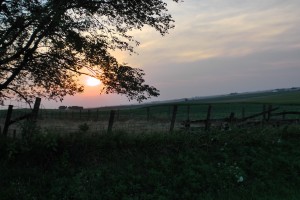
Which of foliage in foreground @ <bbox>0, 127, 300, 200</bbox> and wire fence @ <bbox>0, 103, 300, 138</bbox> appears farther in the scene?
wire fence @ <bbox>0, 103, 300, 138</bbox>

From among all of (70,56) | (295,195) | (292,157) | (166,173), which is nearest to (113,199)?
(166,173)

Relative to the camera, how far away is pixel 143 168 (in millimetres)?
11305

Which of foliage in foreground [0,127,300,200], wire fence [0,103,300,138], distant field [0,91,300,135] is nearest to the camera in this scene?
foliage in foreground [0,127,300,200]

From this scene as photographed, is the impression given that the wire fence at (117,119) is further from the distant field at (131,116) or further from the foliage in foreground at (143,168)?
the foliage in foreground at (143,168)

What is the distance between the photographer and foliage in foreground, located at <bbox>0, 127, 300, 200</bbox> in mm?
9938

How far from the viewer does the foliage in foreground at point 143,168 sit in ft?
32.6

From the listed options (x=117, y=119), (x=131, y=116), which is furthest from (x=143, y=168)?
(x=131, y=116)

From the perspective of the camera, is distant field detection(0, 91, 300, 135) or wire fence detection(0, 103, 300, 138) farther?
distant field detection(0, 91, 300, 135)

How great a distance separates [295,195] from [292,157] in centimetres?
319

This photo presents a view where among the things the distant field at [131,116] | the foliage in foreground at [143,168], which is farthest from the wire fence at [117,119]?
the foliage in foreground at [143,168]

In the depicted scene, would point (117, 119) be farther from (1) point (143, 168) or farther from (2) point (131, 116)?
(1) point (143, 168)

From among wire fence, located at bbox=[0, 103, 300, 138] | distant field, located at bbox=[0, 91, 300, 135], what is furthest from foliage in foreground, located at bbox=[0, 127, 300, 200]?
distant field, located at bbox=[0, 91, 300, 135]

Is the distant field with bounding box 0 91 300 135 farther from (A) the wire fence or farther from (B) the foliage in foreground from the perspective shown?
(B) the foliage in foreground

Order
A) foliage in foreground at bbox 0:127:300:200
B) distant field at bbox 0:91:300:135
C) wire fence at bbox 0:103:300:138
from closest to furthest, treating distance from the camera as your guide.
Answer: foliage in foreground at bbox 0:127:300:200 → wire fence at bbox 0:103:300:138 → distant field at bbox 0:91:300:135
